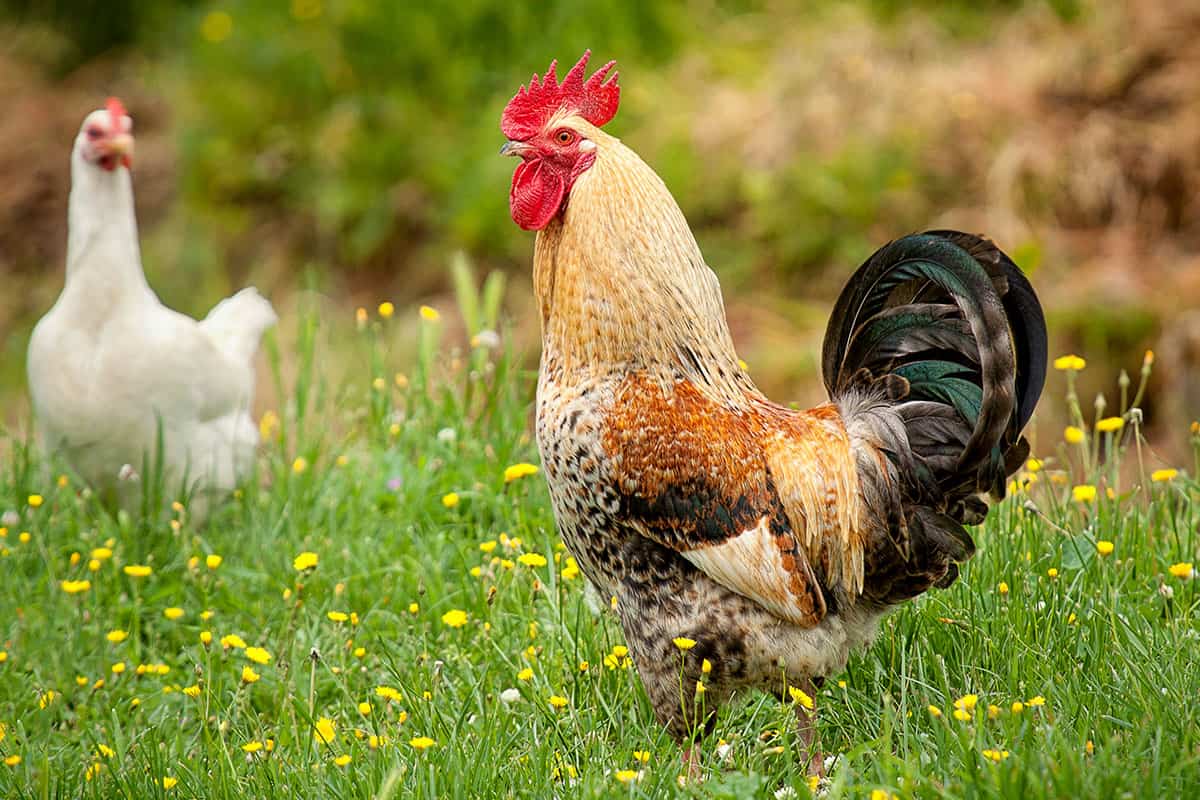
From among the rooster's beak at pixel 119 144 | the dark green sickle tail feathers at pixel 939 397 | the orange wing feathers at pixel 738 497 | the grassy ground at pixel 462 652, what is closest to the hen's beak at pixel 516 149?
→ the orange wing feathers at pixel 738 497

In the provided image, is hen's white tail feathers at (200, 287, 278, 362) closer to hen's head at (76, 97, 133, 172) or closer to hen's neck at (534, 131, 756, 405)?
hen's head at (76, 97, 133, 172)

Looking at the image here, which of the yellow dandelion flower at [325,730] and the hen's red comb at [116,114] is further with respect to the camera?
the hen's red comb at [116,114]

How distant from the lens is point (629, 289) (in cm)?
331

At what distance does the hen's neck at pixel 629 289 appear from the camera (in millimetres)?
3314

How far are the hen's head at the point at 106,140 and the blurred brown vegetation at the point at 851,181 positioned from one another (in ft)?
11.2

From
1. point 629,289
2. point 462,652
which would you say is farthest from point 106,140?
point 629,289

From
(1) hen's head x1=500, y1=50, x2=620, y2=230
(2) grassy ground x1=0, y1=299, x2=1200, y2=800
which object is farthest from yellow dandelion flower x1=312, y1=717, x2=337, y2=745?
(1) hen's head x1=500, y1=50, x2=620, y2=230

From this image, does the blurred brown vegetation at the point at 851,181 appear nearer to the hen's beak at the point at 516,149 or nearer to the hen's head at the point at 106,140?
the hen's head at the point at 106,140

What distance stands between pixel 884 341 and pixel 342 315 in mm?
6302

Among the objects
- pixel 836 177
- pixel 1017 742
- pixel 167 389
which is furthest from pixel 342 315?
pixel 1017 742

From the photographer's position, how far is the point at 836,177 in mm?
8398

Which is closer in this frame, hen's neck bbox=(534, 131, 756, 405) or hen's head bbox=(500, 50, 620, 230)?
hen's neck bbox=(534, 131, 756, 405)

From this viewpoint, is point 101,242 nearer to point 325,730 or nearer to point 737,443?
point 325,730

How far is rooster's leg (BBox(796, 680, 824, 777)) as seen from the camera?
324 centimetres
